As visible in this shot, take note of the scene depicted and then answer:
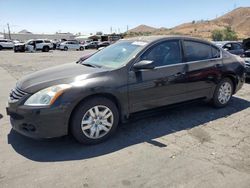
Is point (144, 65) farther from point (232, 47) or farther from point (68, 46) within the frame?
point (68, 46)

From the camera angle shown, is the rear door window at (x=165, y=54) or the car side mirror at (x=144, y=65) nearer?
the car side mirror at (x=144, y=65)

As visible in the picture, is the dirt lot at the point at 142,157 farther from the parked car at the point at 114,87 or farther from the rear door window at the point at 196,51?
the rear door window at the point at 196,51

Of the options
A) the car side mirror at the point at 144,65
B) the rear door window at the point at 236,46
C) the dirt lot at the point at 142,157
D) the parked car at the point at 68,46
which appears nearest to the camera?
the dirt lot at the point at 142,157

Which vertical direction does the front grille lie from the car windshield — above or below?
below

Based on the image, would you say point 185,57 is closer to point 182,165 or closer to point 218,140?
point 218,140

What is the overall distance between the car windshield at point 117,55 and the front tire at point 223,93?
207 cm

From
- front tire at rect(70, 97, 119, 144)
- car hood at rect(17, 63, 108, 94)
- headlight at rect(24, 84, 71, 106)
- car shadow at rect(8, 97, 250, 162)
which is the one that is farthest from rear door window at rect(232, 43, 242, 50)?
headlight at rect(24, 84, 71, 106)

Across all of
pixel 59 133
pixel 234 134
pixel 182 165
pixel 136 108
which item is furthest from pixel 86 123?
pixel 234 134

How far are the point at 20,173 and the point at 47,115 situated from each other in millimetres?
784

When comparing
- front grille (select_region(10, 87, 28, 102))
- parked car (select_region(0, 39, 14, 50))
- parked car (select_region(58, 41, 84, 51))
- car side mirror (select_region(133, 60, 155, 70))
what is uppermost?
parked car (select_region(0, 39, 14, 50))

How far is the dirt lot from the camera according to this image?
2908 millimetres

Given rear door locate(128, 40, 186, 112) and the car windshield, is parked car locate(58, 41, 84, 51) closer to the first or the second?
the car windshield

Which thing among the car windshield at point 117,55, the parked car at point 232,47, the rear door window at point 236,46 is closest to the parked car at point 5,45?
the parked car at point 232,47

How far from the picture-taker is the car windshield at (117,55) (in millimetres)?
4191
